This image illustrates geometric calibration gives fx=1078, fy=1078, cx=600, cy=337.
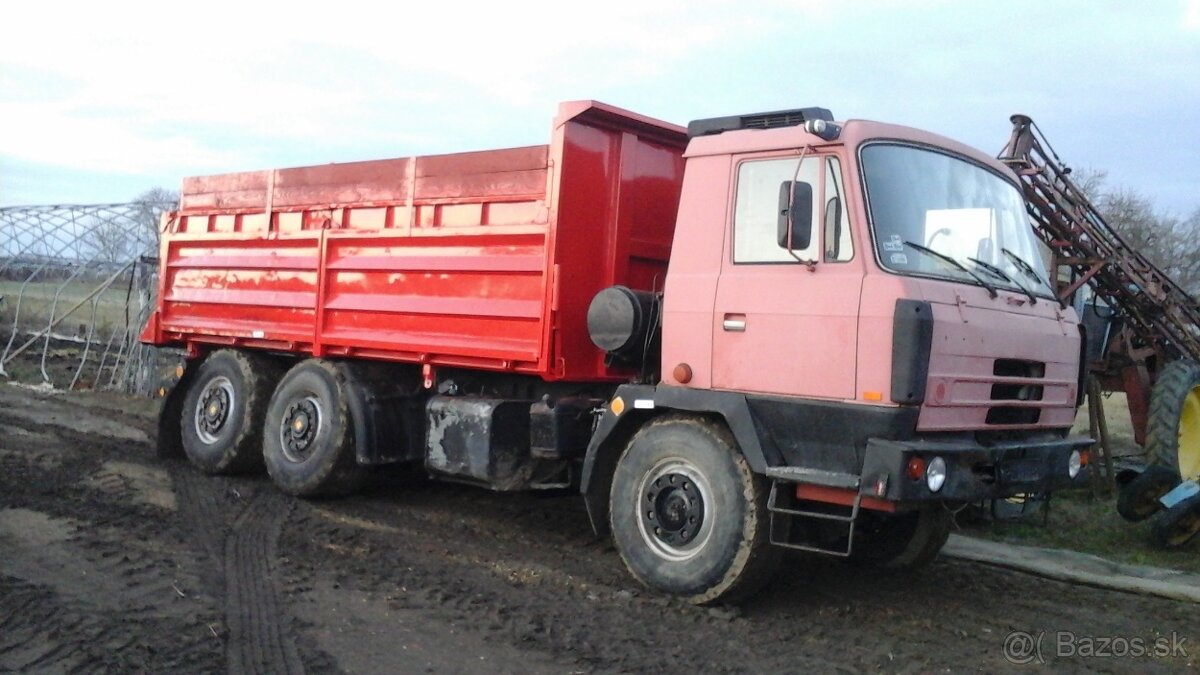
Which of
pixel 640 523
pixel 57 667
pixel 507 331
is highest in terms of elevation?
pixel 507 331

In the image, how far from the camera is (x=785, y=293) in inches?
235

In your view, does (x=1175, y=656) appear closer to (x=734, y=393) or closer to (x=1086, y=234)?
(x=734, y=393)

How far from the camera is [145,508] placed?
8531 millimetres

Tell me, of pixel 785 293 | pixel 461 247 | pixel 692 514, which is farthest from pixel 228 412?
pixel 785 293

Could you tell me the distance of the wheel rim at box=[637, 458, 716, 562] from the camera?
623 cm

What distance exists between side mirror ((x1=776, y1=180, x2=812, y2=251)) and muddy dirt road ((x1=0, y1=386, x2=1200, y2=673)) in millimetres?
2138

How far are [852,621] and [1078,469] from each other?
1.66 meters

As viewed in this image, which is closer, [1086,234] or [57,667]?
[57,667]

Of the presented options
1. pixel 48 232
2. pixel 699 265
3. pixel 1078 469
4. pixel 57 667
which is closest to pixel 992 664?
pixel 1078 469

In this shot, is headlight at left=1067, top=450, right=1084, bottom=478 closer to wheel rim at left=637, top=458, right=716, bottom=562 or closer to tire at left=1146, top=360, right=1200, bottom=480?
wheel rim at left=637, top=458, right=716, bottom=562

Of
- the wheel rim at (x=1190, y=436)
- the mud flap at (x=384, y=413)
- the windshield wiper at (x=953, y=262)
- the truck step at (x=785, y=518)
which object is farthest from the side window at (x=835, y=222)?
the wheel rim at (x=1190, y=436)

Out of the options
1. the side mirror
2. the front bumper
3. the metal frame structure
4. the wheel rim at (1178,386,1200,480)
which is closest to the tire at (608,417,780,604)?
the front bumper

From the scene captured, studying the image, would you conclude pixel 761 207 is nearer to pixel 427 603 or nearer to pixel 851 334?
pixel 851 334

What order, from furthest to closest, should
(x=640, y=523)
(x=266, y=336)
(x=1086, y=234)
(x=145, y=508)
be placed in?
(x=1086, y=234), (x=266, y=336), (x=145, y=508), (x=640, y=523)
